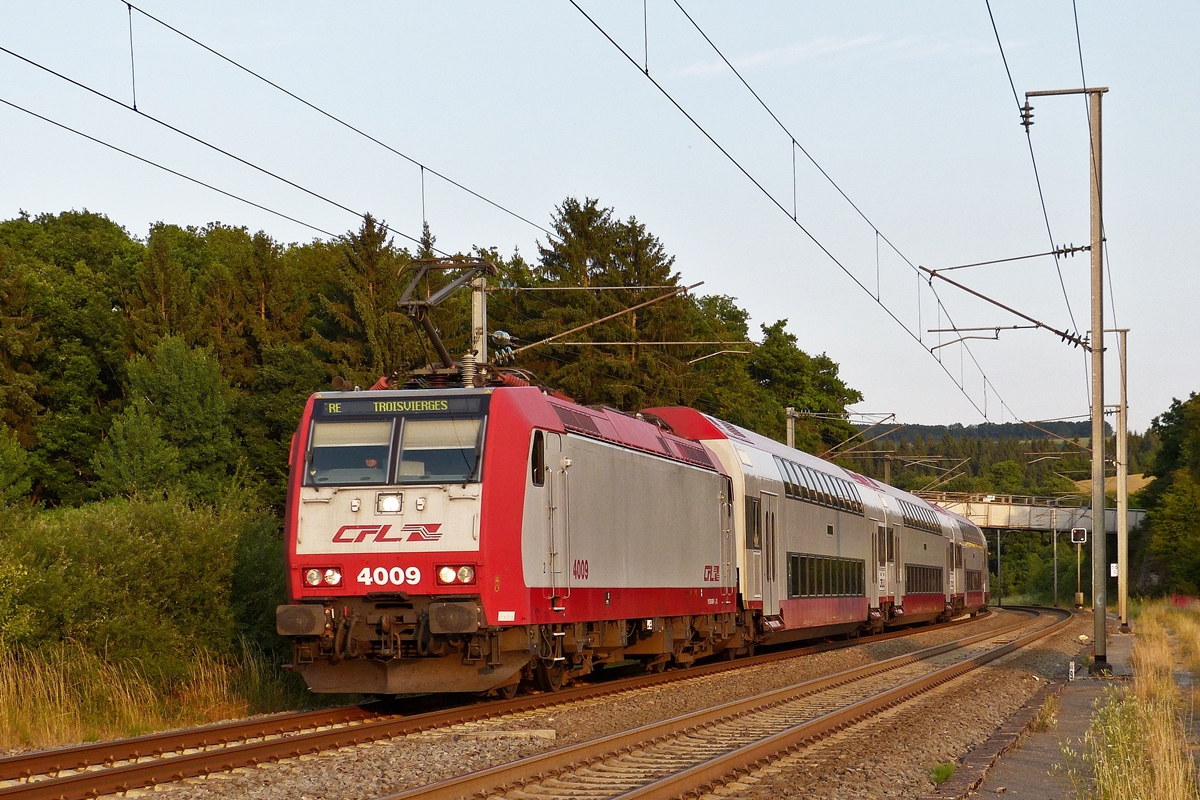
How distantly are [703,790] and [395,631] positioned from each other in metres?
4.93

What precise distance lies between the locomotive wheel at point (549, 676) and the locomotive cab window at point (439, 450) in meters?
2.94

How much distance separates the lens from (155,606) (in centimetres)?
1698

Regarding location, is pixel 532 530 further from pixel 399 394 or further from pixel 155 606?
pixel 155 606

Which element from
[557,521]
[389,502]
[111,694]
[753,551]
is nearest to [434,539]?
[389,502]

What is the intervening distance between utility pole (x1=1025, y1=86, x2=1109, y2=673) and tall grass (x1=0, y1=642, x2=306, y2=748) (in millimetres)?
12669

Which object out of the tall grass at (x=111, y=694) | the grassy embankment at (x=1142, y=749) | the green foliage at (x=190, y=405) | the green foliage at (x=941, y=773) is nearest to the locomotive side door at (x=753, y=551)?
the grassy embankment at (x=1142, y=749)

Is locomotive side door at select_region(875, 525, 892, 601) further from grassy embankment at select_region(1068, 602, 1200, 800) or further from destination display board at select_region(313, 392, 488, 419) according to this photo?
destination display board at select_region(313, 392, 488, 419)

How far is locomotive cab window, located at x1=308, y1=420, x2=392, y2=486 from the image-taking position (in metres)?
14.5

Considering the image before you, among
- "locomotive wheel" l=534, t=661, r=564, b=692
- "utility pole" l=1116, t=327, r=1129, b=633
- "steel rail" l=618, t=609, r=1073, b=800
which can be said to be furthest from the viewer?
"utility pole" l=1116, t=327, r=1129, b=633

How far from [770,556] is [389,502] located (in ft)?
38.5

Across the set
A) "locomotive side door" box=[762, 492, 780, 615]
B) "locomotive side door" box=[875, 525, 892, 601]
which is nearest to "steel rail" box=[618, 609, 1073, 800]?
"locomotive side door" box=[762, 492, 780, 615]

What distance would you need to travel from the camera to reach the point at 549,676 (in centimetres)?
1639

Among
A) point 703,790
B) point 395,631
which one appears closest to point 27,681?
point 395,631

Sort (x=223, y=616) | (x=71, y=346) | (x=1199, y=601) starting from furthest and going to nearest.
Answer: (x=71, y=346), (x=1199, y=601), (x=223, y=616)
